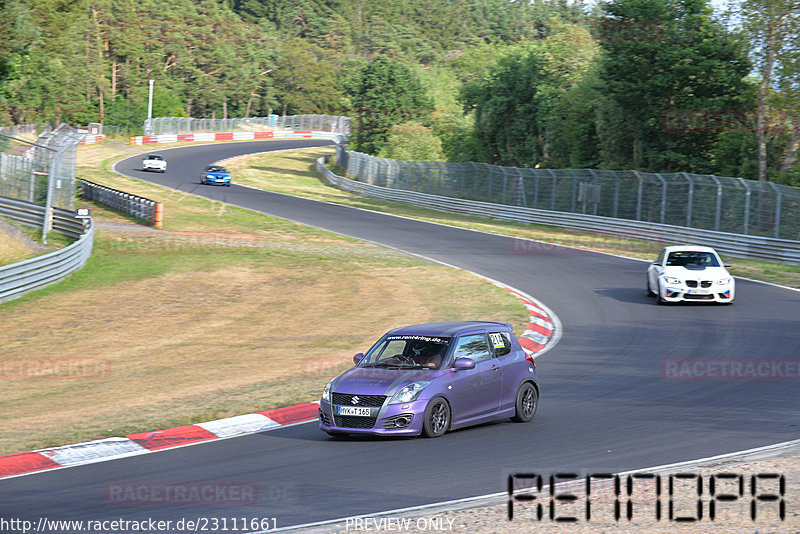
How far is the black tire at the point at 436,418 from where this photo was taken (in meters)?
11.3

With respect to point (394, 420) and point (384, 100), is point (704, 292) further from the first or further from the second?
point (384, 100)

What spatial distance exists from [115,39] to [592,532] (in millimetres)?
126523

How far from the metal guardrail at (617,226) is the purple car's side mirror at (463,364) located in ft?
75.2

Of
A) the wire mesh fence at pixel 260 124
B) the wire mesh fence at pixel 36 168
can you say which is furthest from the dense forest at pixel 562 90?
the wire mesh fence at pixel 36 168

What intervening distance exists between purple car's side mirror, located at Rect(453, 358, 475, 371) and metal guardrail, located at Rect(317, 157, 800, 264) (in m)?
22.9

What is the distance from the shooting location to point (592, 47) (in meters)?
62.8

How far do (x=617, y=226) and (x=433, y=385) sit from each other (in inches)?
1160

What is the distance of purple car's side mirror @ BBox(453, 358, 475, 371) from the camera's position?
38.3 feet

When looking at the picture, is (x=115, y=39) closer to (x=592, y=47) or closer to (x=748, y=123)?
(x=592, y=47)

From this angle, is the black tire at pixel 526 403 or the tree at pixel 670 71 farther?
the tree at pixel 670 71

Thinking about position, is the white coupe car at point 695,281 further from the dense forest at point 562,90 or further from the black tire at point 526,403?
the dense forest at point 562,90

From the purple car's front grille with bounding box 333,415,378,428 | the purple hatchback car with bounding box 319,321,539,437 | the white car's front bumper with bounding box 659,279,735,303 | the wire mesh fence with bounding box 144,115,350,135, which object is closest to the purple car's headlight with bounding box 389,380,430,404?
the purple hatchback car with bounding box 319,321,539,437

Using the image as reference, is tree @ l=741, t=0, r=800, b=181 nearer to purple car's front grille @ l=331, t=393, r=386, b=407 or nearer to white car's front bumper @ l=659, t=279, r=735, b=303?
white car's front bumper @ l=659, t=279, r=735, b=303

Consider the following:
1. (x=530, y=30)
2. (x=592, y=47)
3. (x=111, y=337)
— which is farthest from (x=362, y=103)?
(x=530, y=30)
